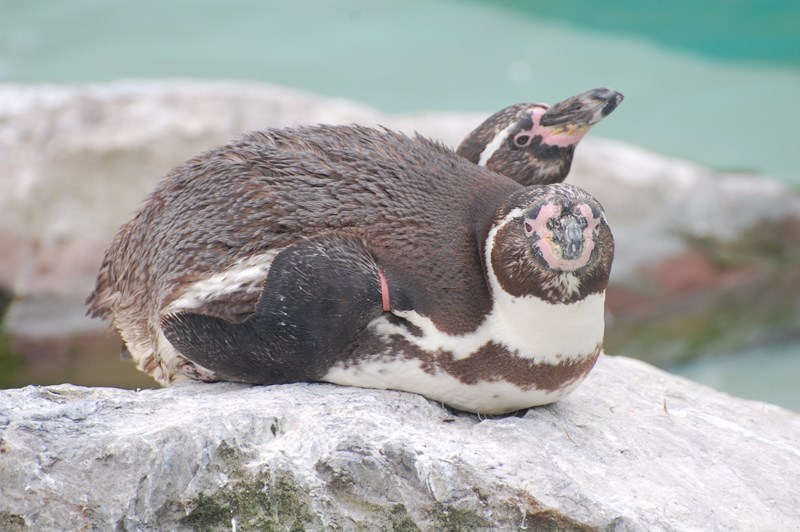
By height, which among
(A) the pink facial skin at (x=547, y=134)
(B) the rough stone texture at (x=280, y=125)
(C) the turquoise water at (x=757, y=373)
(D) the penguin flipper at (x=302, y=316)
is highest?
(A) the pink facial skin at (x=547, y=134)

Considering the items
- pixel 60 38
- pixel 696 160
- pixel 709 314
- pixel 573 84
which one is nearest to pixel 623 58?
pixel 573 84

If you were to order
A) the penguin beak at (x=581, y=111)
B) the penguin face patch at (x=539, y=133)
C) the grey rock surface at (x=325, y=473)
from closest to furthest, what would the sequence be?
the grey rock surface at (x=325, y=473) < the penguin beak at (x=581, y=111) < the penguin face patch at (x=539, y=133)

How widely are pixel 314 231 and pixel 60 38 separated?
10.7 meters

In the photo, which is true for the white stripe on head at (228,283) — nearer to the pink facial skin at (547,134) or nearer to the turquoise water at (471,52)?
the pink facial skin at (547,134)

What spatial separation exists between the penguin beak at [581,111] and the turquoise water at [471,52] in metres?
7.59

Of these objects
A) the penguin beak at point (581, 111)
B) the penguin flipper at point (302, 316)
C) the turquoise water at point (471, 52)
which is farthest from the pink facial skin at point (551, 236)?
the turquoise water at point (471, 52)

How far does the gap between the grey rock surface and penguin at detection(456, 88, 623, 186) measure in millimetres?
1137

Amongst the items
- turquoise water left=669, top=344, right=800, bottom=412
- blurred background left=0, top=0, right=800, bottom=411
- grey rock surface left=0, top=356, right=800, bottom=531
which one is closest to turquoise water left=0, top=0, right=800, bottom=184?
blurred background left=0, top=0, right=800, bottom=411

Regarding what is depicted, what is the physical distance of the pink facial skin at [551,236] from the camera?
9.62 ft

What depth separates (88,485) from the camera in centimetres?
291

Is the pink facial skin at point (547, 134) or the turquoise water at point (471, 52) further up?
the pink facial skin at point (547, 134)

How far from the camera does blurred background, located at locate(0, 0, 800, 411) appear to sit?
759cm

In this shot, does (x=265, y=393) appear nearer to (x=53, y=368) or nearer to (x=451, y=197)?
(x=451, y=197)

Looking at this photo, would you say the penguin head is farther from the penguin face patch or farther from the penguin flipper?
the penguin face patch
